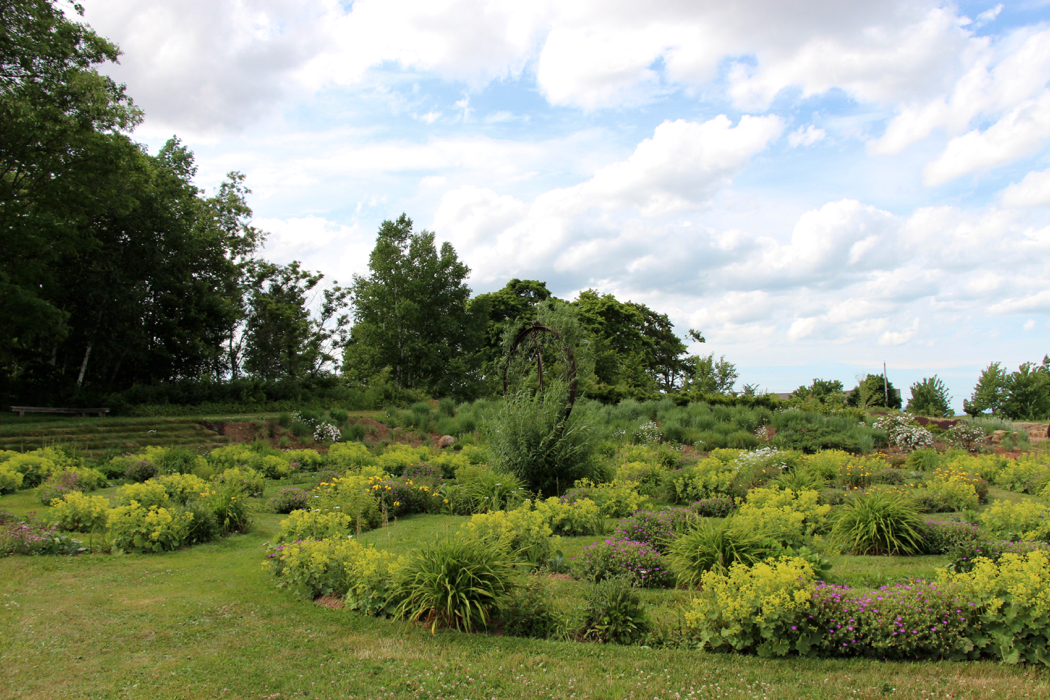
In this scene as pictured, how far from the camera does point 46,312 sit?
1691 cm

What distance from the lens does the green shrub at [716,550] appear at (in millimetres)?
5352

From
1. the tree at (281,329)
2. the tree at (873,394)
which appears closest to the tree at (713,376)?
the tree at (873,394)

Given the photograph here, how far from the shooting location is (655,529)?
241 inches

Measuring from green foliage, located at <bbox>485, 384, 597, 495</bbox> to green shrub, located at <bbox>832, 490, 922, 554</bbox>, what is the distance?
3.94 meters

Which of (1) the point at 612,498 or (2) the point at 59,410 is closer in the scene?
(1) the point at 612,498

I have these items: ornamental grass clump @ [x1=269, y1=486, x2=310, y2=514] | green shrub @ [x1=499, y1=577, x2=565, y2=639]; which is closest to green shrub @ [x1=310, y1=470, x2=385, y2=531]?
ornamental grass clump @ [x1=269, y1=486, x2=310, y2=514]

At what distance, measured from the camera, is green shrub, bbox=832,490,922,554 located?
21.0ft

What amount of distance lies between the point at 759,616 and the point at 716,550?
1.29 meters

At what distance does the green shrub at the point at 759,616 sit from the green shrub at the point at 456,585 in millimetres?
1363

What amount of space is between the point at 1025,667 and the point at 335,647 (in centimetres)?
419

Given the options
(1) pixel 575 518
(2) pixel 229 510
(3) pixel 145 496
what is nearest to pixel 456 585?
(1) pixel 575 518

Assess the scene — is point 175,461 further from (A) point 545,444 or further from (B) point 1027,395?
(B) point 1027,395

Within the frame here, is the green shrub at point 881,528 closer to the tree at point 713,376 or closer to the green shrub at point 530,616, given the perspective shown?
the green shrub at point 530,616

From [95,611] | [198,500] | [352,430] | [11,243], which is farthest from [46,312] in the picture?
[95,611]
